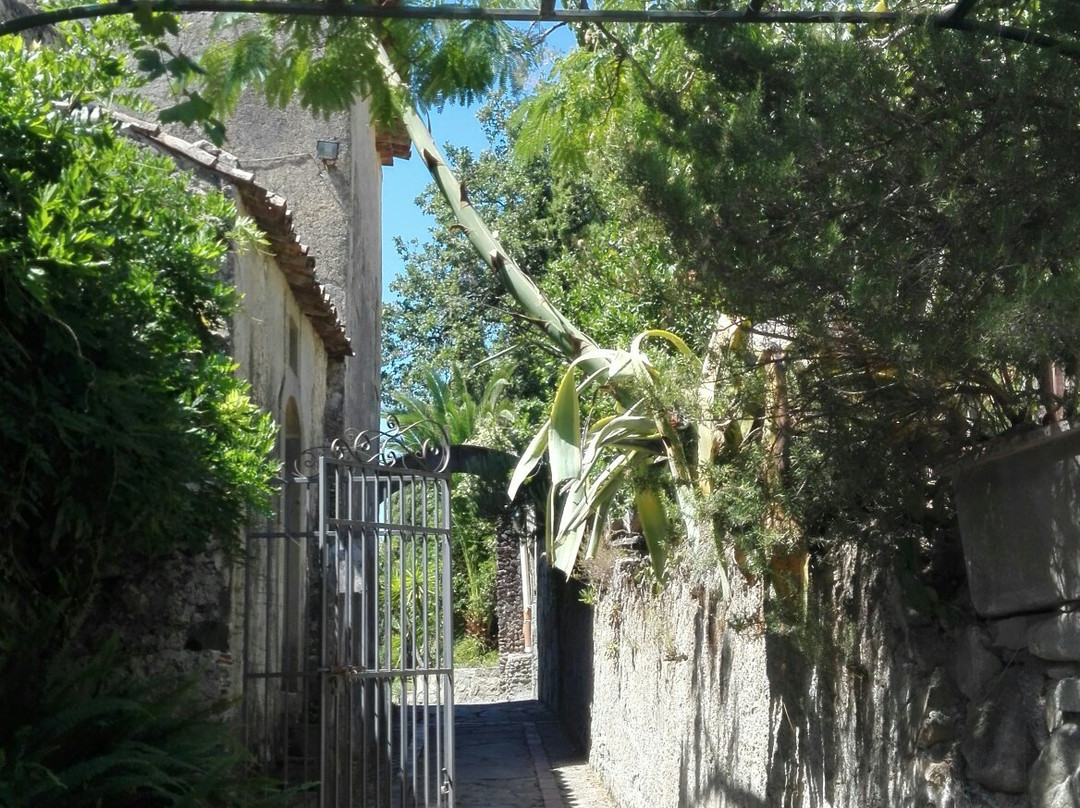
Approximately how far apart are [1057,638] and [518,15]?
2.23 m

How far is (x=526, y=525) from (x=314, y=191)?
6432mm

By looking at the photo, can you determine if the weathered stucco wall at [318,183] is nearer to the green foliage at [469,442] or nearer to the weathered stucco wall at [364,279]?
the weathered stucco wall at [364,279]

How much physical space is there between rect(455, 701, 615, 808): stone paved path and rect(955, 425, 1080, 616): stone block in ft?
23.3

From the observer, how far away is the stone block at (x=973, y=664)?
3.75 m

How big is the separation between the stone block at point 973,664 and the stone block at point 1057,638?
0.25 m

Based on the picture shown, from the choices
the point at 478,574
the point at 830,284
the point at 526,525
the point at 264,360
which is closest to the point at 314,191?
the point at 264,360

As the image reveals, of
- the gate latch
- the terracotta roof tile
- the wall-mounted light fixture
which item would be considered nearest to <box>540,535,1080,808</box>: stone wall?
the gate latch

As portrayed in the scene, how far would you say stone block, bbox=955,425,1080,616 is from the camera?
3.34 m

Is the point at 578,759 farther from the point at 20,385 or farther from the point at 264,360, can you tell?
the point at 20,385

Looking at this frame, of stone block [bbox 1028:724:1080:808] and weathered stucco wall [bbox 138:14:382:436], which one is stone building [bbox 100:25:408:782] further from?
stone block [bbox 1028:724:1080:808]

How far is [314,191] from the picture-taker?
12.5m

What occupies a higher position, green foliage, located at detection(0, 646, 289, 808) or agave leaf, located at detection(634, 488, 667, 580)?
agave leaf, located at detection(634, 488, 667, 580)

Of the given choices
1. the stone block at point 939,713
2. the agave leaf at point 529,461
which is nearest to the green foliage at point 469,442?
the agave leaf at point 529,461

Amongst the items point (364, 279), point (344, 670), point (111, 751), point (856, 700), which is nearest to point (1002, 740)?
point (856, 700)
